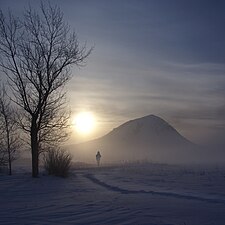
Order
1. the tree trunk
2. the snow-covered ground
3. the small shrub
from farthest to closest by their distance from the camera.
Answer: the small shrub, the tree trunk, the snow-covered ground

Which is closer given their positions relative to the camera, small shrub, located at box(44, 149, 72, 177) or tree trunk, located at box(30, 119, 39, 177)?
tree trunk, located at box(30, 119, 39, 177)

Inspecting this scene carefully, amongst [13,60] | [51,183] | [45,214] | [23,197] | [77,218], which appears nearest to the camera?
[77,218]

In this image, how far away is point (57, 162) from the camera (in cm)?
2364

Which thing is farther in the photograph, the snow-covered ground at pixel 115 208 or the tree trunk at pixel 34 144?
the tree trunk at pixel 34 144

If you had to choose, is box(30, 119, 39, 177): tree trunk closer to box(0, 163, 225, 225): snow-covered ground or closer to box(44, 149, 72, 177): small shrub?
box(44, 149, 72, 177): small shrub

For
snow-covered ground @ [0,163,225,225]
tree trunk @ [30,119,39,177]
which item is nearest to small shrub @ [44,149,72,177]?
tree trunk @ [30,119,39,177]

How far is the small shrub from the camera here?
2333cm

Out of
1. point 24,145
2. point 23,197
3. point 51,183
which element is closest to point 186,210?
point 23,197

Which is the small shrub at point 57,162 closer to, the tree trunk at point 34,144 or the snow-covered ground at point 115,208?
the tree trunk at point 34,144

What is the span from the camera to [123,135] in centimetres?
18425

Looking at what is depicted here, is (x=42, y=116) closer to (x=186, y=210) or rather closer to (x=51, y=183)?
(x=51, y=183)

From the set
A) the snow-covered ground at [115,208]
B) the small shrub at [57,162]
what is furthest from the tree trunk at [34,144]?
the snow-covered ground at [115,208]

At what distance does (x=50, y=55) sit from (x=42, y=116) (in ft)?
12.4

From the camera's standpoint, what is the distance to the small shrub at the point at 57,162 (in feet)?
76.5
